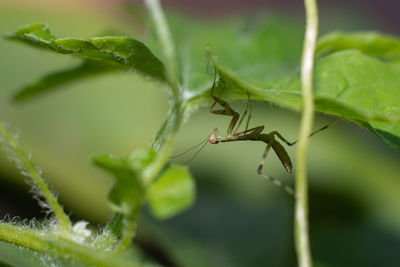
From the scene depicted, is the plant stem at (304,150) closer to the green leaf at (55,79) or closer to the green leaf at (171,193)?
the green leaf at (171,193)

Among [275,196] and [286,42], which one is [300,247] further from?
[275,196]

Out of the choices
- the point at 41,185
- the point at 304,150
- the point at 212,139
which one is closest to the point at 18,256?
the point at 41,185

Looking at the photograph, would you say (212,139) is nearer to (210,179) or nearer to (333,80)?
(333,80)

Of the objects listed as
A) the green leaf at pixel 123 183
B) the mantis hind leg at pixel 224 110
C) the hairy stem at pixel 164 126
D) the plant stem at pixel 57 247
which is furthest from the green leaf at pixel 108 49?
the plant stem at pixel 57 247

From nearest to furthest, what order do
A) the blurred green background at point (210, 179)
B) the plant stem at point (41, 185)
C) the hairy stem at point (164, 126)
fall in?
the hairy stem at point (164, 126), the plant stem at point (41, 185), the blurred green background at point (210, 179)

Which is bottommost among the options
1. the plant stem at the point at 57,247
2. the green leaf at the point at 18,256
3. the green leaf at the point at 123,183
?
the green leaf at the point at 18,256

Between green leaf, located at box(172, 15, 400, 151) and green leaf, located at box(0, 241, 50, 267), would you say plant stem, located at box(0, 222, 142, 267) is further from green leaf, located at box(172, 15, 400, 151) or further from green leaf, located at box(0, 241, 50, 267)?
green leaf, located at box(172, 15, 400, 151)

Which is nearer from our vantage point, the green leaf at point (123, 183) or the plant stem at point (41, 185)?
the green leaf at point (123, 183)
